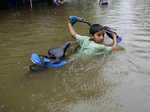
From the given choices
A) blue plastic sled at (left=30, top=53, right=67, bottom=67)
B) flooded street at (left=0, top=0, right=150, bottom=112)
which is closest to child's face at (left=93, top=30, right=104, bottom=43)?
flooded street at (left=0, top=0, right=150, bottom=112)

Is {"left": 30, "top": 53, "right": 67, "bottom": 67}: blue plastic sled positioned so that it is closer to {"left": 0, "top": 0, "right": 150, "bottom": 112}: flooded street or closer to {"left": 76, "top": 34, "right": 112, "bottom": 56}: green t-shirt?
{"left": 0, "top": 0, "right": 150, "bottom": 112}: flooded street

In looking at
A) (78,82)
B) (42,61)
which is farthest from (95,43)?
(42,61)

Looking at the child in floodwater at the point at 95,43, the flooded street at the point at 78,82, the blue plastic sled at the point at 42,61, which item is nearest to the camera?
the flooded street at the point at 78,82

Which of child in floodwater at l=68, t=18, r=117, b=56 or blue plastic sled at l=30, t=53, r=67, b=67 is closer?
blue plastic sled at l=30, t=53, r=67, b=67

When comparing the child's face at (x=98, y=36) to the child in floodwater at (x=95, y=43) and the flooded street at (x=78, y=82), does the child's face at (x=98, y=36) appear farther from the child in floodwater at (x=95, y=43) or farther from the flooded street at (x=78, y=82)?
the flooded street at (x=78, y=82)

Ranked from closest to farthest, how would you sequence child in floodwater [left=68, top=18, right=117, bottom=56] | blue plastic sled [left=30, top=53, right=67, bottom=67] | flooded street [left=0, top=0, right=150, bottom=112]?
flooded street [left=0, top=0, right=150, bottom=112], blue plastic sled [left=30, top=53, right=67, bottom=67], child in floodwater [left=68, top=18, right=117, bottom=56]

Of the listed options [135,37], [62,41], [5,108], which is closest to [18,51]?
[62,41]

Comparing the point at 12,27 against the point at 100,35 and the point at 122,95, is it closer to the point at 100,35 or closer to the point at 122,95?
the point at 100,35

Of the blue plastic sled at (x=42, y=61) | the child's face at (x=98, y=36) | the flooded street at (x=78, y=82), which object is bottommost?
the flooded street at (x=78, y=82)

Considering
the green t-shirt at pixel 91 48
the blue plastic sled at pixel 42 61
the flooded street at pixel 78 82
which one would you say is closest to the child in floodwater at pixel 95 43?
the green t-shirt at pixel 91 48

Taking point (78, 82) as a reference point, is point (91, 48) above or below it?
above

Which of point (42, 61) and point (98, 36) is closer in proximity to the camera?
point (42, 61)

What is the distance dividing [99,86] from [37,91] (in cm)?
97

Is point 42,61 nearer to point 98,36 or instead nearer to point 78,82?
point 78,82
